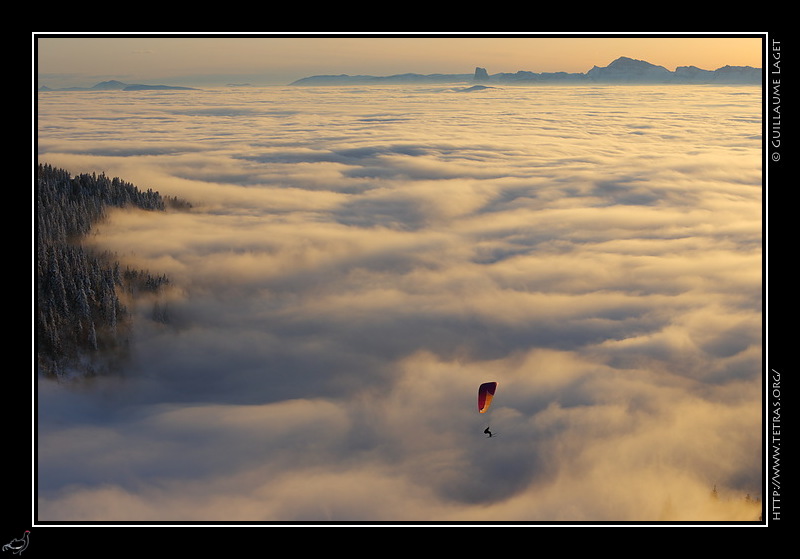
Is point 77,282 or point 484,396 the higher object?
point 77,282

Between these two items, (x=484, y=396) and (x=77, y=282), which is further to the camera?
(x=77, y=282)

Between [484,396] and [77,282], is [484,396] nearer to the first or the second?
[484,396]

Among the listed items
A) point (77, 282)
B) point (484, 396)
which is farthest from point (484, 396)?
point (77, 282)

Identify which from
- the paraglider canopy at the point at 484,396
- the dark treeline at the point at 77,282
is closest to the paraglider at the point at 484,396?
the paraglider canopy at the point at 484,396

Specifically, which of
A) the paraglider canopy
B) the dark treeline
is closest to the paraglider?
the paraglider canopy

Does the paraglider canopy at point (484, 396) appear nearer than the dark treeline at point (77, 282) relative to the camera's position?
Yes

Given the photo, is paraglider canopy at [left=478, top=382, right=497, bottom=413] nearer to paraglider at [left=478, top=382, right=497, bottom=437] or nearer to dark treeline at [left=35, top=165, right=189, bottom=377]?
paraglider at [left=478, top=382, right=497, bottom=437]

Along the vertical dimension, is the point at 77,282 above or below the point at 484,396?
above

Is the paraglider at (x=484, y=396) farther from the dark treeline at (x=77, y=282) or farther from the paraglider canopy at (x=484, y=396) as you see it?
the dark treeline at (x=77, y=282)
